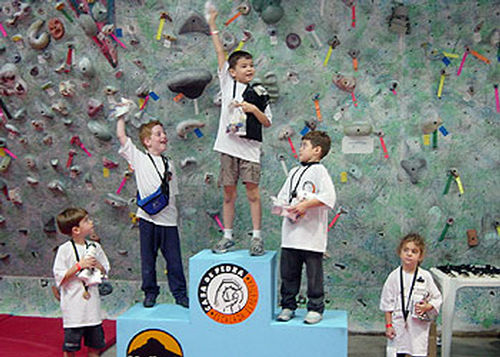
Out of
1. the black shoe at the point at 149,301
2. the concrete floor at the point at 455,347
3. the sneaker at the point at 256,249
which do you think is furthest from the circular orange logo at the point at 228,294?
the concrete floor at the point at 455,347

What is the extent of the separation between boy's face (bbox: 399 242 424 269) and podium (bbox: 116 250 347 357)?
1.82ft

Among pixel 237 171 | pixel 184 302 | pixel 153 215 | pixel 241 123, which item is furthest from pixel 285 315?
pixel 241 123

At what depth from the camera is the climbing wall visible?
477 centimetres

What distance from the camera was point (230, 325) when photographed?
11.9 ft

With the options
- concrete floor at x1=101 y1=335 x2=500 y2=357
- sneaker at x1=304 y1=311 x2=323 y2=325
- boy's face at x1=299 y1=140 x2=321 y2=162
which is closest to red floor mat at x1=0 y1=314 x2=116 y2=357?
concrete floor at x1=101 y1=335 x2=500 y2=357

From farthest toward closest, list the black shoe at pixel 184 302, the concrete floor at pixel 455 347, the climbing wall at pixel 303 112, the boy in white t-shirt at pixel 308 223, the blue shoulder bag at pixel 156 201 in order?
the climbing wall at pixel 303 112 → the concrete floor at pixel 455 347 → the black shoe at pixel 184 302 → the blue shoulder bag at pixel 156 201 → the boy in white t-shirt at pixel 308 223

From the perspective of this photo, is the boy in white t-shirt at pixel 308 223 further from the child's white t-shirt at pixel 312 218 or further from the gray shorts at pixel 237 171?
the gray shorts at pixel 237 171

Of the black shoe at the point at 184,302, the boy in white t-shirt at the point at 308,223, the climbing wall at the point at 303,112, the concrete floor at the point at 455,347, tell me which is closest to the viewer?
the boy in white t-shirt at the point at 308,223

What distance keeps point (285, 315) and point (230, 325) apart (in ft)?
1.18

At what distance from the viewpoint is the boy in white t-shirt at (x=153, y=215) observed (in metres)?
3.90

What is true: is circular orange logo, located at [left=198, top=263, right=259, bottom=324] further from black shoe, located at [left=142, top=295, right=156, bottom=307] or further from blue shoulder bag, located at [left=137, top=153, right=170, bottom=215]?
blue shoulder bag, located at [left=137, top=153, right=170, bottom=215]

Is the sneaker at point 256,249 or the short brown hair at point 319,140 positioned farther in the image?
the sneaker at point 256,249

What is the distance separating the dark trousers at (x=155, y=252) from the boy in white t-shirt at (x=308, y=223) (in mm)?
789

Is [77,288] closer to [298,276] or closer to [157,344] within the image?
[157,344]
